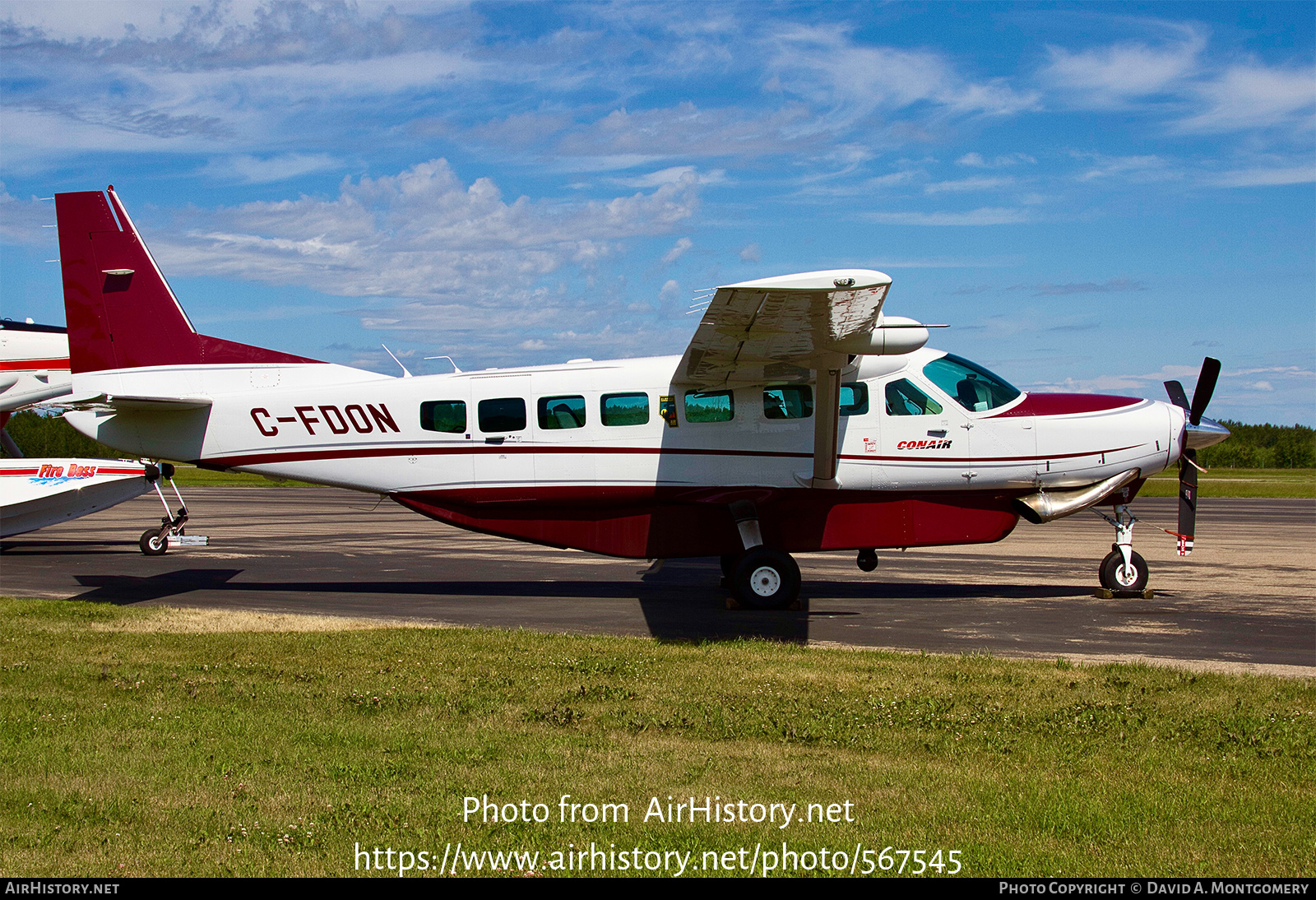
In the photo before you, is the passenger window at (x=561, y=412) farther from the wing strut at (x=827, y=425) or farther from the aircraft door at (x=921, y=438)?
the aircraft door at (x=921, y=438)

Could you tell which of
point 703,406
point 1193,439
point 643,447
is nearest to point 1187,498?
point 1193,439

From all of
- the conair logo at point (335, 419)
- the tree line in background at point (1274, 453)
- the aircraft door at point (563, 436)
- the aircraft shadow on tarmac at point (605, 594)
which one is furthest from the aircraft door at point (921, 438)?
the tree line in background at point (1274, 453)

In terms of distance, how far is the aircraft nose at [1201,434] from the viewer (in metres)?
13.2

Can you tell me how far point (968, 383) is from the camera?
1284cm

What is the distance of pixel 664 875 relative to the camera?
432 centimetres

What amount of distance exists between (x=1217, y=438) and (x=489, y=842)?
40.6ft

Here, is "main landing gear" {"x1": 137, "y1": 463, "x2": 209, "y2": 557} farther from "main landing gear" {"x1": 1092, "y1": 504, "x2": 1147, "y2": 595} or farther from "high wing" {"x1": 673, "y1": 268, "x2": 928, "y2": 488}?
"main landing gear" {"x1": 1092, "y1": 504, "x2": 1147, "y2": 595}

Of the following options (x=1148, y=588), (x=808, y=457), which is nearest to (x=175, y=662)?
(x=808, y=457)

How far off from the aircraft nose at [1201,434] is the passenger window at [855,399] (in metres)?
4.38

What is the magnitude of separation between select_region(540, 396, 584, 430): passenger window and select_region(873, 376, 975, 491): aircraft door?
3794mm

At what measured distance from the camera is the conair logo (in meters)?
12.8

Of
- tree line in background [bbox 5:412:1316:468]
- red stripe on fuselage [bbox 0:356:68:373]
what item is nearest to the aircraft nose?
red stripe on fuselage [bbox 0:356:68:373]
